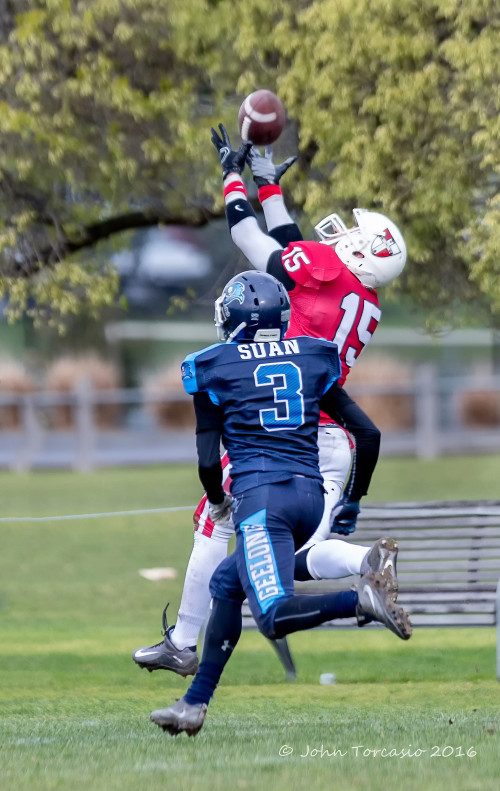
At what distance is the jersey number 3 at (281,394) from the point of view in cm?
524

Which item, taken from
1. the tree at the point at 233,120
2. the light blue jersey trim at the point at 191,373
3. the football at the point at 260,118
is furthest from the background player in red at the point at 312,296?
the tree at the point at 233,120

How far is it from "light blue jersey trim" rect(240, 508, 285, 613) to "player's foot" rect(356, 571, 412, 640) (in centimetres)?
31

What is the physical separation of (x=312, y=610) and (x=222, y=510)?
0.88 metres

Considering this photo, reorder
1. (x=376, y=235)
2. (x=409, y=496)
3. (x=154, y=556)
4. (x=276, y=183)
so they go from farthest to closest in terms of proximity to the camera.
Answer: (x=409, y=496), (x=154, y=556), (x=276, y=183), (x=376, y=235)

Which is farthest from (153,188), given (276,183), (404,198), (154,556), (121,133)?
(154,556)

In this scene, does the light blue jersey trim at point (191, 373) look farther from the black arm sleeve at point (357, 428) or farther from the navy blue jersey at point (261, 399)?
the black arm sleeve at point (357, 428)

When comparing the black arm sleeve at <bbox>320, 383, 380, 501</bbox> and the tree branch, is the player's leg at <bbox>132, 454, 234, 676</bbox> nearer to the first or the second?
the black arm sleeve at <bbox>320, 383, 380, 501</bbox>

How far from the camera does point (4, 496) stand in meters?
26.0

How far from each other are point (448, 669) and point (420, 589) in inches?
33.4

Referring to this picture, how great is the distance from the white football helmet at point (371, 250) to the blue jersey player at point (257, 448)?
3.71 ft

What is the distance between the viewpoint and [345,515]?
5785mm

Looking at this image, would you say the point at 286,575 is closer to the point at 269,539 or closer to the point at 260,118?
the point at 269,539

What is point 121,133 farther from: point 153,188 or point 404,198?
point 404,198

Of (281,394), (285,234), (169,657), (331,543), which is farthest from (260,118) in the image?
(169,657)
